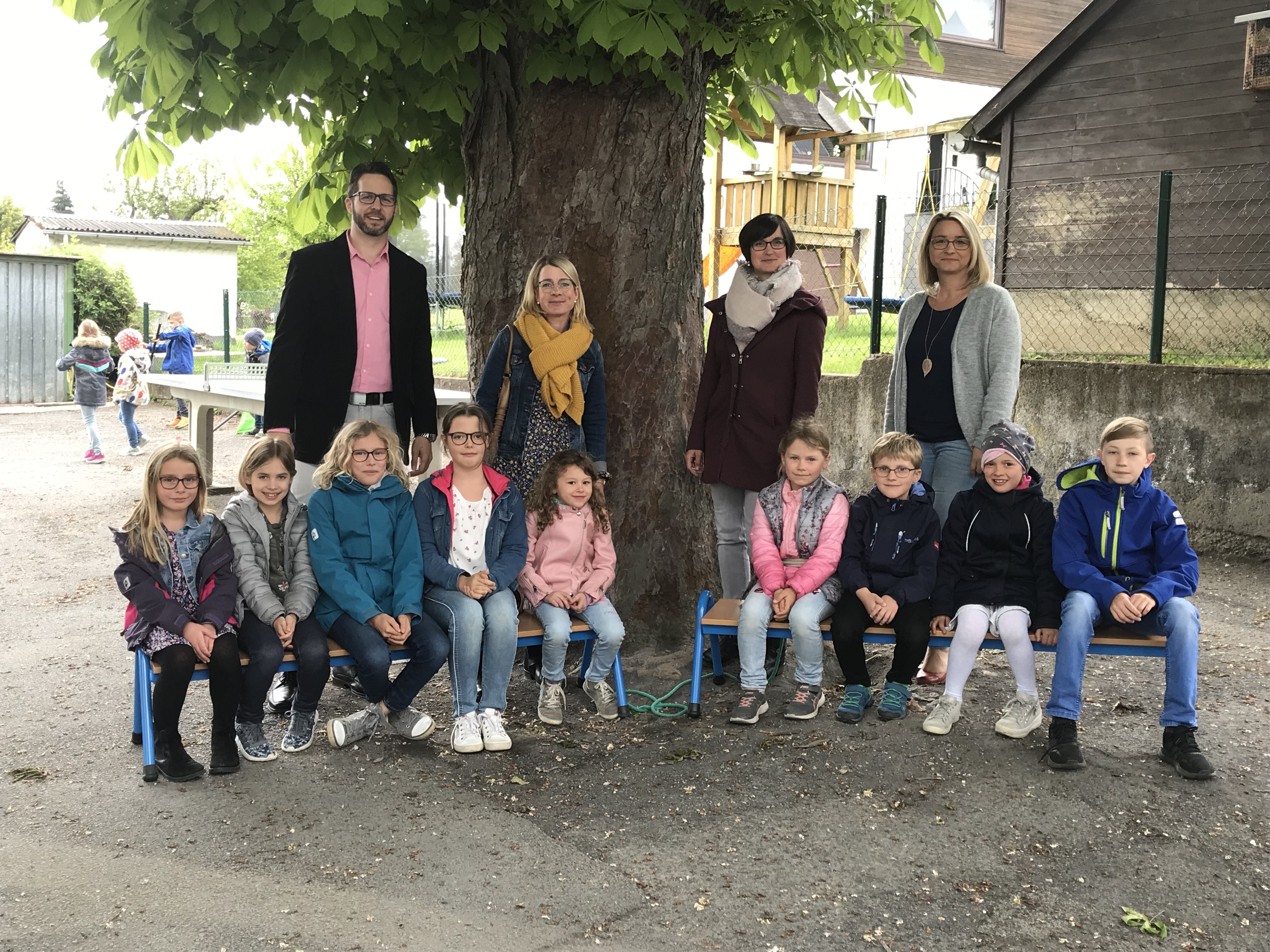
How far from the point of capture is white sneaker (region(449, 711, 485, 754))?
459 cm

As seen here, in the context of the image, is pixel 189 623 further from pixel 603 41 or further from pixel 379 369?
pixel 603 41

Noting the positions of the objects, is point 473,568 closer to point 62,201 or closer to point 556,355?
point 556,355

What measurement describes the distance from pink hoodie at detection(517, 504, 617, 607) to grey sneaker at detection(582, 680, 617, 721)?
1.17 ft

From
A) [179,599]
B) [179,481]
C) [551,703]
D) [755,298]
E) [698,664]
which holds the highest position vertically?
[755,298]

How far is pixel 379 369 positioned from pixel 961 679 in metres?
2.74

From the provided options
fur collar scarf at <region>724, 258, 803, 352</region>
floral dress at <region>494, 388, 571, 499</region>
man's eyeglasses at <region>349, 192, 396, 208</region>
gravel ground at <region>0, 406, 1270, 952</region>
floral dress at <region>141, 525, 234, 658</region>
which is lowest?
gravel ground at <region>0, 406, 1270, 952</region>

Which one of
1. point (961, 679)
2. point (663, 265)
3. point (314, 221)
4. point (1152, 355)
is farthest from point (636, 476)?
point (1152, 355)

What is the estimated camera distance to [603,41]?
4539mm

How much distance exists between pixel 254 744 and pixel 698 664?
5.79 ft

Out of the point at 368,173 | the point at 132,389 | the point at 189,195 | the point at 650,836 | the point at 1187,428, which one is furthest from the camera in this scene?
the point at 189,195

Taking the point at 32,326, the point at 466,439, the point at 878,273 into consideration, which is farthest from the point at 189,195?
the point at 466,439

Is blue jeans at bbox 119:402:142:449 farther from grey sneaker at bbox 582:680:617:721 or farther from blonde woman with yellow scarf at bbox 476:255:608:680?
grey sneaker at bbox 582:680:617:721

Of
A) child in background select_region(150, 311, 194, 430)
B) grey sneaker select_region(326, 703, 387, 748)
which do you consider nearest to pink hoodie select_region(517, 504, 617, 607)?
grey sneaker select_region(326, 703, 387, 748)

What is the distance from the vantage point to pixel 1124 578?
470cm
